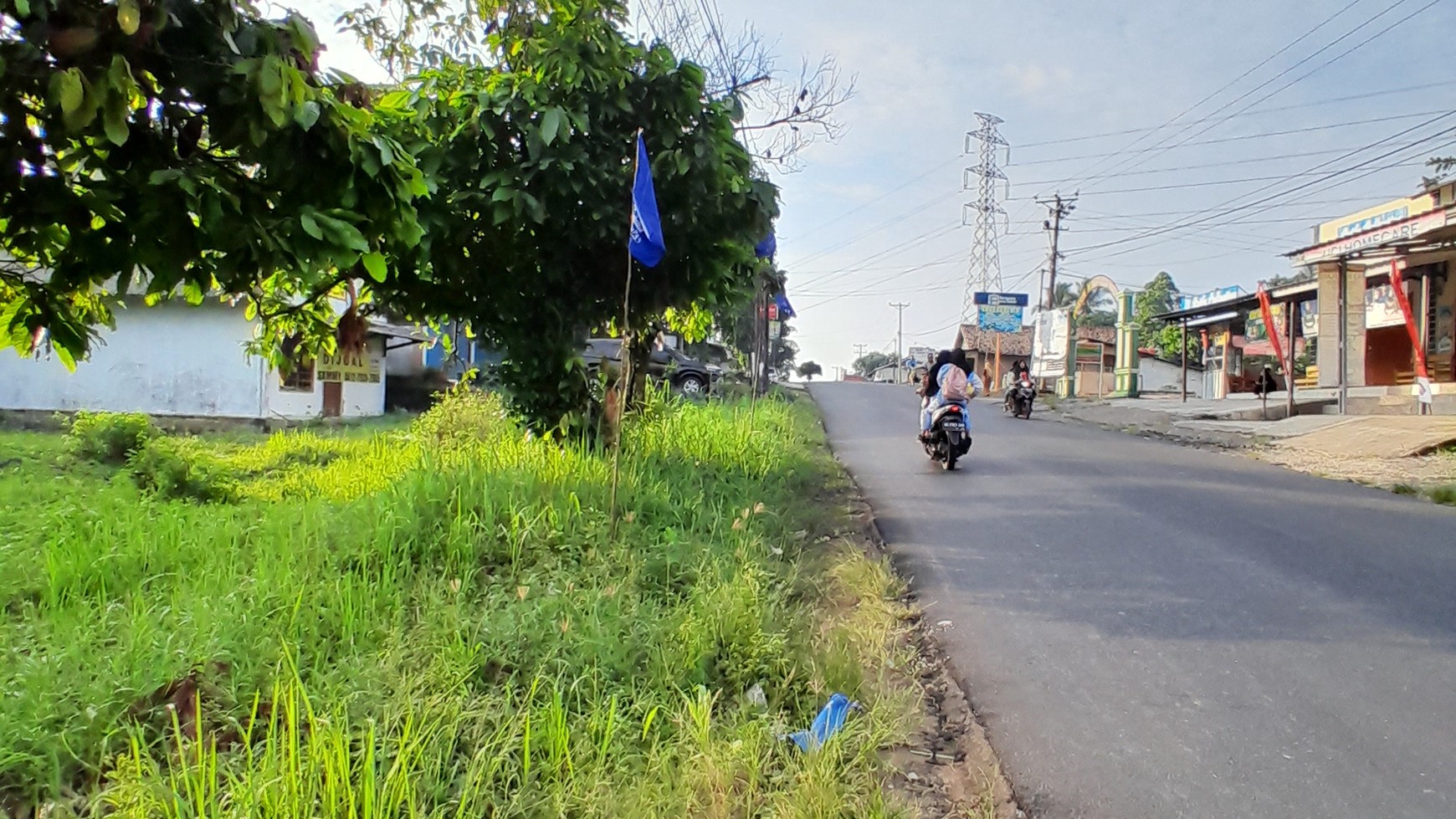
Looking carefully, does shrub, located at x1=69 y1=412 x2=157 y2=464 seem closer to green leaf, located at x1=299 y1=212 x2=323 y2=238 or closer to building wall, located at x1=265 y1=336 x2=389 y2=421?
building wall, located at x1=265 y1=336 x2=389 y2=421

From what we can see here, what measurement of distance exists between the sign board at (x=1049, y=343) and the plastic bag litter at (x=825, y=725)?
114 ft

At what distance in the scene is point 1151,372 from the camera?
48594mm

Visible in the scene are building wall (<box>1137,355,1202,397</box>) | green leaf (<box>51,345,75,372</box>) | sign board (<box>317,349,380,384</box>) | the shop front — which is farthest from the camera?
building wall (<box>1137,355,1202,397</box>)

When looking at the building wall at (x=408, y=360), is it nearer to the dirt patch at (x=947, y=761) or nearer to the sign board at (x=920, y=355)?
the dirt patch at (x=947, y=761)

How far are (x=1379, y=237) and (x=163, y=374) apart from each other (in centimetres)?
2283

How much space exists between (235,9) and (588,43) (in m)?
3.36

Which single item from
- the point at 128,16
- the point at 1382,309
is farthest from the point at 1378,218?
the point at 128,16

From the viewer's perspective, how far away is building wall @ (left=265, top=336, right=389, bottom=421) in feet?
58.7

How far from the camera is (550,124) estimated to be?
4980 mm

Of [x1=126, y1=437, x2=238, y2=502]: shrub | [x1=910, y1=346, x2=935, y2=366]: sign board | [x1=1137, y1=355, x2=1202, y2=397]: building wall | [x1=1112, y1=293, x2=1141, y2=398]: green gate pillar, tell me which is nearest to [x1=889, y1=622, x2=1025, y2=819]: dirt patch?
[x1=126, y1=437, x2=238, y2=502]: shrub

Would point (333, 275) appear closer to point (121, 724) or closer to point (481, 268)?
point (481, 268)

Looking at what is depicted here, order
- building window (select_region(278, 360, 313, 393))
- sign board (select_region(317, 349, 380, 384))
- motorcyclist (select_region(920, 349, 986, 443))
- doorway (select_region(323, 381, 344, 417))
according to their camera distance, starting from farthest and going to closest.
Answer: doorway (select_region(323, 381, 344, 417)) < sign board (select_region(317, 349, 380, 384)) < building window (select_region(278, 360, 313, 393)) < motorcyclist (select_region(920, 349, 986, 443))

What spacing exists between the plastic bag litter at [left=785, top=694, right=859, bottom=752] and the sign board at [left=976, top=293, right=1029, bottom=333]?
1610 inches

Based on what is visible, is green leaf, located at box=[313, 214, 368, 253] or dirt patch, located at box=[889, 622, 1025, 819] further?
dirt patch, located at box=[889, 622, 1025, 819]
